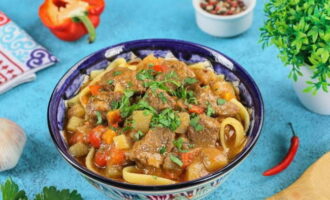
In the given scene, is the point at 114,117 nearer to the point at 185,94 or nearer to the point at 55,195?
the point at 185,94

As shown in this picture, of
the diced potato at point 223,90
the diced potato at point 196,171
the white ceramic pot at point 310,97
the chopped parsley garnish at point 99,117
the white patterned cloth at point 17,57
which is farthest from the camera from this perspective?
the white patterned cloth at point 17,57

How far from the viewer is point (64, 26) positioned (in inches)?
249

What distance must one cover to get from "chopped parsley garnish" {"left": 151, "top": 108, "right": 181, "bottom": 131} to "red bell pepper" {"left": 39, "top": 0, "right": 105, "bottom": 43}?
2.42 meters

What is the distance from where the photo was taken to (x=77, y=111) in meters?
4.86

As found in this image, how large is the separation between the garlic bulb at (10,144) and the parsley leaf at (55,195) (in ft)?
2.16

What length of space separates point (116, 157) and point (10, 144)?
1285 mm

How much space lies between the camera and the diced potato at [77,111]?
486cm

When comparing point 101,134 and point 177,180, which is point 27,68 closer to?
point 101,134

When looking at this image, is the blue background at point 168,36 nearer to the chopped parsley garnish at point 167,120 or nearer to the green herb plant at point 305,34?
the green herb plant at point 305,34

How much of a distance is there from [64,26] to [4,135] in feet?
6.28

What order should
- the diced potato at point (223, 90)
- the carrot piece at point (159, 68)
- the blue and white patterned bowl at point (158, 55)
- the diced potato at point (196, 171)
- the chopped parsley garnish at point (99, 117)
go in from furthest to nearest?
the carrot piece at point (159, 68), the diced potato at point (223, 90), the chopped parsley garnish at point (99, 117), the diced potato at point (196, 171), the blue and white patterned bowl at point (158, 55)

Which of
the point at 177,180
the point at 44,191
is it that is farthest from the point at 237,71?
the point at 44,191

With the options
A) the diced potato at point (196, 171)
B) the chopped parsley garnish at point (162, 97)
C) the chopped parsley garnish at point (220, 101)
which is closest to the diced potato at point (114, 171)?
the diced potato at point (196, 171)

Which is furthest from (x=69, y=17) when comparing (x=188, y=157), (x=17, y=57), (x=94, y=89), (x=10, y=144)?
(x=188, y=157)
